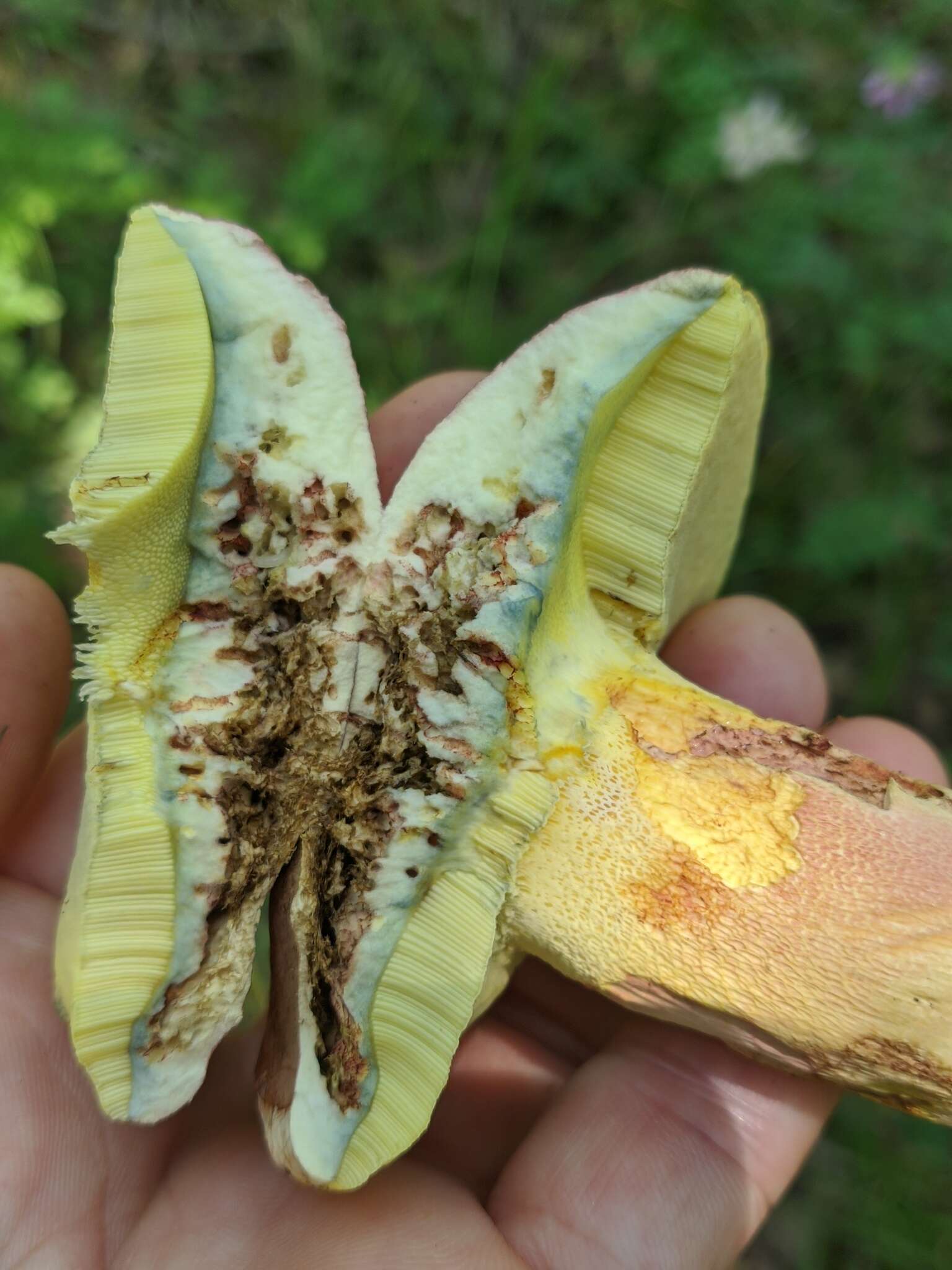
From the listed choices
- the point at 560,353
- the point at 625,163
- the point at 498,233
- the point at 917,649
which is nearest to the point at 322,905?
the point at 560,353

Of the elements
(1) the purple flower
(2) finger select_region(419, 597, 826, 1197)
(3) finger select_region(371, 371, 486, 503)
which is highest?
(1) the purple flower

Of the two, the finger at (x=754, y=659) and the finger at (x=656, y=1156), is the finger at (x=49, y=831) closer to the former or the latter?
the finger at (x=656, y=1156)

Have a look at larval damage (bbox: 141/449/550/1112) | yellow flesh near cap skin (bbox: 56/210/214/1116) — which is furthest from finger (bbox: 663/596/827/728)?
yellow flesh near cap skin (bbox: 56/210/214/1116)

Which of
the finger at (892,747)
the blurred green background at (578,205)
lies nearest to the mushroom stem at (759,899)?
the finger at (892,747)

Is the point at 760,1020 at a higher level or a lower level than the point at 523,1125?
higher

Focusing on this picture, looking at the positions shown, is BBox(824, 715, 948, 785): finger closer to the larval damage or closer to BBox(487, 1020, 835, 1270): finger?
BBox(487, 1020, 835, 1270): finger

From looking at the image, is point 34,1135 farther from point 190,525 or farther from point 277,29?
point 277,29

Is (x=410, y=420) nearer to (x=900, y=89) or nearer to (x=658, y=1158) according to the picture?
(x=658, y=1158)

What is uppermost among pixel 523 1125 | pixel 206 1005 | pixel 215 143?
pixel 215 143

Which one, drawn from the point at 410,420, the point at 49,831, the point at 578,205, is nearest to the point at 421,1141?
the point at 49,831
